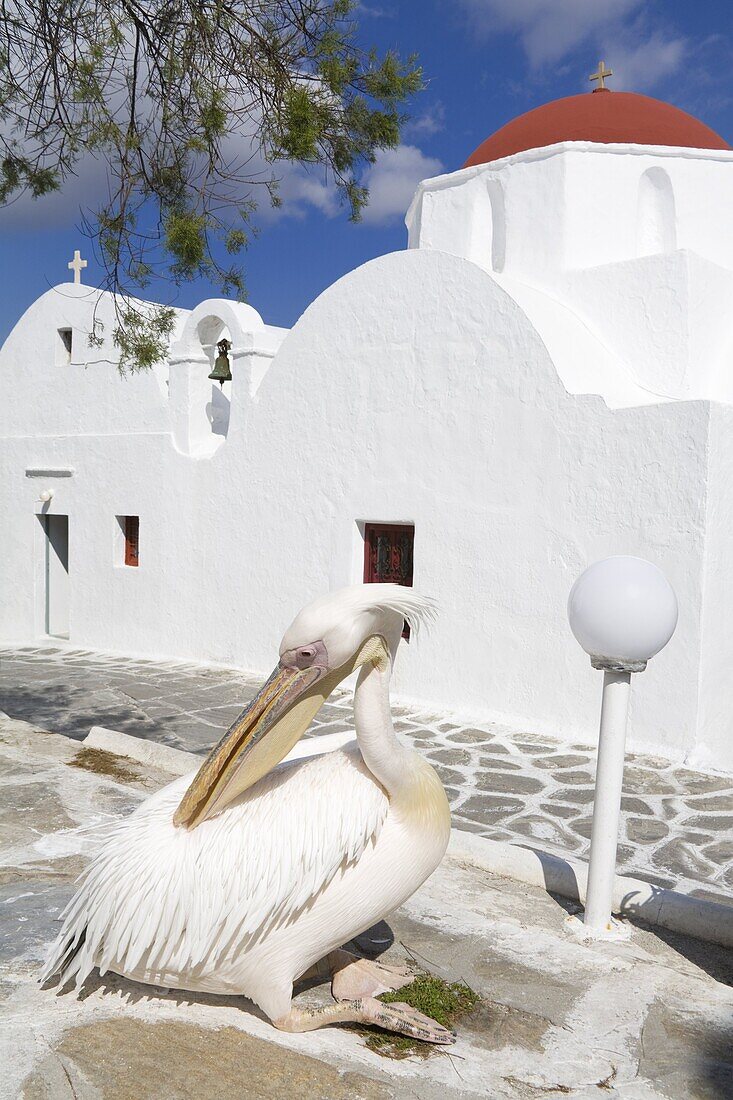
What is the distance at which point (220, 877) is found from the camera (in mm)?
2684

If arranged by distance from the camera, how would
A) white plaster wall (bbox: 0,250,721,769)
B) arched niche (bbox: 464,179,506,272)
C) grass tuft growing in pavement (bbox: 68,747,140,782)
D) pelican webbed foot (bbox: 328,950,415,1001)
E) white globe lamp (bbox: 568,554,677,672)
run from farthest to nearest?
arched niche (bbox: 464,179,506,272) → white plaster wall (bbox: 0,250,721,769) → grass tuft growing in pavement (bbox: 68,747,140,782) → white globe lamp (bbox: 568,554,677,672) → pelican webbed foot (bbox: 328,950,415,1001)

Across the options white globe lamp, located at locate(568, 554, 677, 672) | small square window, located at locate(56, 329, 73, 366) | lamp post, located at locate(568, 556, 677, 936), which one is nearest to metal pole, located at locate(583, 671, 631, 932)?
lamp post, located at locate(568, 556, 677, 936)

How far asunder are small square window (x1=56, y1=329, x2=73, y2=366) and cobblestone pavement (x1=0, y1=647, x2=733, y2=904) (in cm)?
547

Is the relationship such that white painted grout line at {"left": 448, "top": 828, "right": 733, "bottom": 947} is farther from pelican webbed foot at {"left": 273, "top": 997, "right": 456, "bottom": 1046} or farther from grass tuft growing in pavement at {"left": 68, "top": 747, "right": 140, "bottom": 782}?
grass tuft growing in pavement at {"left": 68, "top": 747, "right": 140, "bottom": 782}

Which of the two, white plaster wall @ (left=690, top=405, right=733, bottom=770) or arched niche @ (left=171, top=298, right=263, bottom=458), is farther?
arched niche @ (left=171, top=298, right=263, bottom=458)

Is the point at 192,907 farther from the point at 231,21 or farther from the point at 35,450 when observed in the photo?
the point at 35,450

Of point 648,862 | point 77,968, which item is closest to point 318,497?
point 648,862

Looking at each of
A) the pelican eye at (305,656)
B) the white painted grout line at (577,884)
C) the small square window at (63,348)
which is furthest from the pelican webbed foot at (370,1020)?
the small square window at (63,348)

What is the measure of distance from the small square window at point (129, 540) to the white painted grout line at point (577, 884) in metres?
9.10

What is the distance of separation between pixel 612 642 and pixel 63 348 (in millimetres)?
12537

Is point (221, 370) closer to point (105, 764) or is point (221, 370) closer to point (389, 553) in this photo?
point (389, 553)

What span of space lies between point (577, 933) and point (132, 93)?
18.0ft

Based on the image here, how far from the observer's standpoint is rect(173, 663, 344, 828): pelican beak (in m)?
2.72

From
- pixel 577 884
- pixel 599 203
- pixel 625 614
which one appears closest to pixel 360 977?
pixel 577 884
